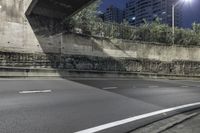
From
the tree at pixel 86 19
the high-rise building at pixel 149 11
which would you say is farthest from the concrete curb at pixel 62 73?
the high-rise building at pixel 149 11

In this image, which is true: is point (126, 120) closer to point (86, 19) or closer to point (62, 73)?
point (62, 73)

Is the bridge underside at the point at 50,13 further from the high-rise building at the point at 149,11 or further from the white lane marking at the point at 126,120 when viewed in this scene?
the high-rise building at the point at 149,11

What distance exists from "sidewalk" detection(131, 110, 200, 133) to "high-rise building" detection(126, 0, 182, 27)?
35.0m

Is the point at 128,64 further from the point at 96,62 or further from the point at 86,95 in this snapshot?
the point at 86,95

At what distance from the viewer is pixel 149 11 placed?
47.3m

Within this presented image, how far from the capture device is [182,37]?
35.0 m

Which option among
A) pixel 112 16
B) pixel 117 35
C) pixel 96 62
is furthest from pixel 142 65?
pixel 112 16

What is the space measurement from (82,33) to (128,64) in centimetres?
487

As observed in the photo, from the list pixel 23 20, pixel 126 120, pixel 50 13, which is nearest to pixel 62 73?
pixel 23 20

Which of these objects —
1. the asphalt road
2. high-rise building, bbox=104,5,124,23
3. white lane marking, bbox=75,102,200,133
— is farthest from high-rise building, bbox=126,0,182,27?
white lane marking, bbox=75,102,200,133

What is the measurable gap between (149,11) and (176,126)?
135ft

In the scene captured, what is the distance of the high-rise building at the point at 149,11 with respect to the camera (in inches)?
1720

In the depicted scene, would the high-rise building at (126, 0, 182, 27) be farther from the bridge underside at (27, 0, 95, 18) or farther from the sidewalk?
the sidewalk

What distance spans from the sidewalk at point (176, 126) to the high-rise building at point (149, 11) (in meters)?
35.0
